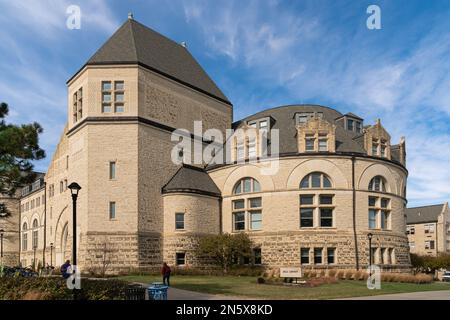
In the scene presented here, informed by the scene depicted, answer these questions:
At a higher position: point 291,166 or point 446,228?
point 291,166

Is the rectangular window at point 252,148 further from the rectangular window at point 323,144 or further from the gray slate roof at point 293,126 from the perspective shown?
the rectangular window at point 323,144

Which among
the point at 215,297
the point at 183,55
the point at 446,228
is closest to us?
the point at 215,297

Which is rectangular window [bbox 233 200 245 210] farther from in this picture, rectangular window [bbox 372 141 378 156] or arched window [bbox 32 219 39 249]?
arched window [bbox 32 219 39 249]

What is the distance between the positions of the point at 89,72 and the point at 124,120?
5.26 metres

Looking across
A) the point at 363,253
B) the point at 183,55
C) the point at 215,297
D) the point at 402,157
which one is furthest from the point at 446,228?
the point at 215,297

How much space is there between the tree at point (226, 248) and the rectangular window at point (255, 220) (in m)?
1.72

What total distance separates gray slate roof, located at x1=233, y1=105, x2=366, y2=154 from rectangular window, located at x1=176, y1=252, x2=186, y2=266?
41.2 feet

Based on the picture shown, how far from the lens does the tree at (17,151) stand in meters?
24.0

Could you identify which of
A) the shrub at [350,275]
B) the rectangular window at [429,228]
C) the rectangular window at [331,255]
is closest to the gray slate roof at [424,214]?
the rectangular window at [429,228]

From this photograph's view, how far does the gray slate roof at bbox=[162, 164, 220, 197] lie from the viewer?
44094 millimetres

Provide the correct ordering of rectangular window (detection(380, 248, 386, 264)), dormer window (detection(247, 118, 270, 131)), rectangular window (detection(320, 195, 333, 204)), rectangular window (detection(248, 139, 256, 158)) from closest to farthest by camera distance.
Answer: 1. rectangular window (detection(320, 195, 333, 204))
2. rectangular window (detection(380, 248, 386, 264))
3. rectangular window (detection(248, 139, 256, 158))
4. dormer window (detection(247, 118, 270, 131))

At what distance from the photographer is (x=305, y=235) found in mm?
42281

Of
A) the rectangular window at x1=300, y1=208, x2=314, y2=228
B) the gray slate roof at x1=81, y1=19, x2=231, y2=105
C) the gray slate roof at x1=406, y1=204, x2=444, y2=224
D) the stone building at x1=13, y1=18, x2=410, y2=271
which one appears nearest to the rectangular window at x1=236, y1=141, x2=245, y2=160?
the stone building at x1=13, y1=18, x2=410, y2=271
